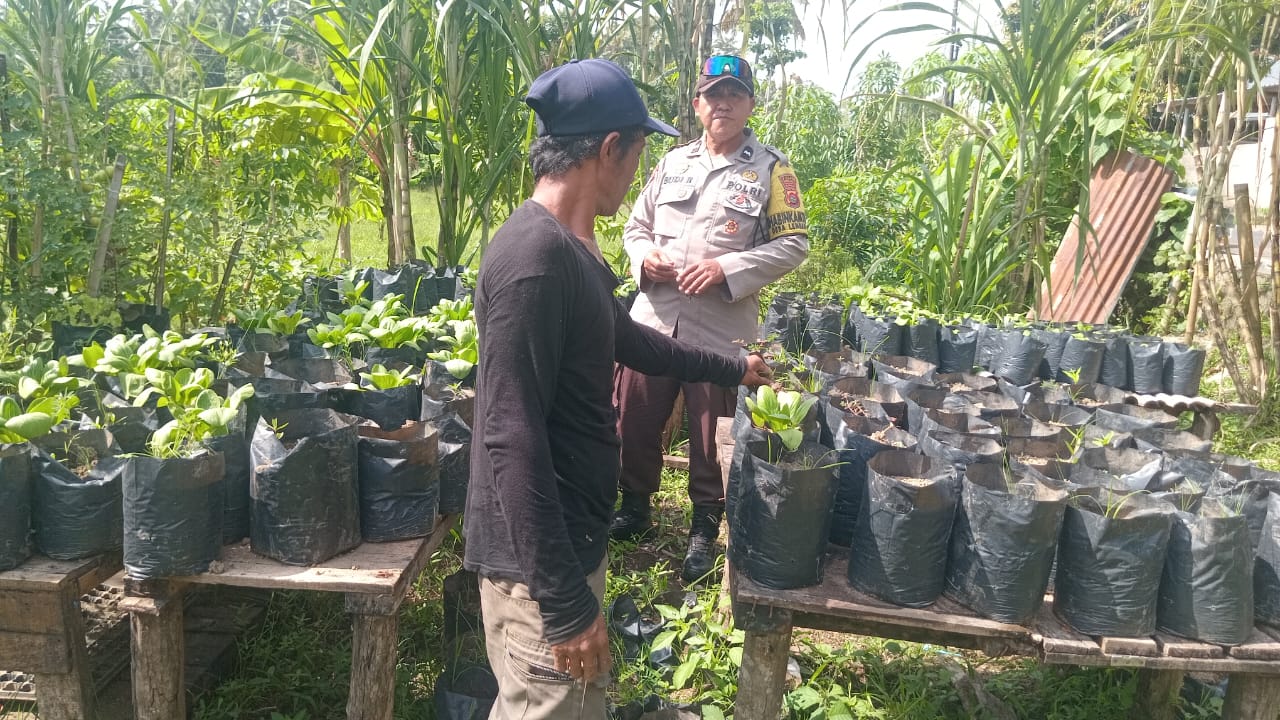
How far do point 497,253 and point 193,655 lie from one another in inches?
73.0

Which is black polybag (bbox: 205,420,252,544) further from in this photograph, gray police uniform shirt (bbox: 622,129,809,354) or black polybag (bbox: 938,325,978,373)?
black polybag (bbox: 938,325,978,373)

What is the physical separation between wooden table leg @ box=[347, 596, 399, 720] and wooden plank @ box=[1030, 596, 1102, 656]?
4.78ft

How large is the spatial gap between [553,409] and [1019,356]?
326 cm

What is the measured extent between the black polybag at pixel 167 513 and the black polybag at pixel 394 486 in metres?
0.34

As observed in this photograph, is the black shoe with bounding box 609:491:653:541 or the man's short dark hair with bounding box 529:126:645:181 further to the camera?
the black shoe with bounding box 609:491:653:541

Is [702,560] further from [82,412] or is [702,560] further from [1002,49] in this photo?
[1002,49]

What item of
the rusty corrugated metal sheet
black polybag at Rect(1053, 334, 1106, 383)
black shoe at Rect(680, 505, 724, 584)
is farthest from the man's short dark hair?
the rusty corrugated metal sheet

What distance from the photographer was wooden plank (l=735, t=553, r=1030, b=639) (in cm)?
185

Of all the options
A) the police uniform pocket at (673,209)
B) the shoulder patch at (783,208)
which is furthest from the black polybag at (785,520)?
the police uniform pocket at (673,209)

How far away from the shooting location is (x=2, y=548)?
1.76 meters

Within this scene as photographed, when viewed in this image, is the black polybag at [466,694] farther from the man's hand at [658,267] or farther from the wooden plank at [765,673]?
the man's hand at [658,267]

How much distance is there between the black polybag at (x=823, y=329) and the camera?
4.19 meters

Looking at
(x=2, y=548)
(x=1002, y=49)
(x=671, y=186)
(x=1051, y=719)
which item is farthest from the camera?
(x=1002, y=49)

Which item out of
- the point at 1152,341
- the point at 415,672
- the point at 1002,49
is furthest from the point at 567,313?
the point at 1152,341
